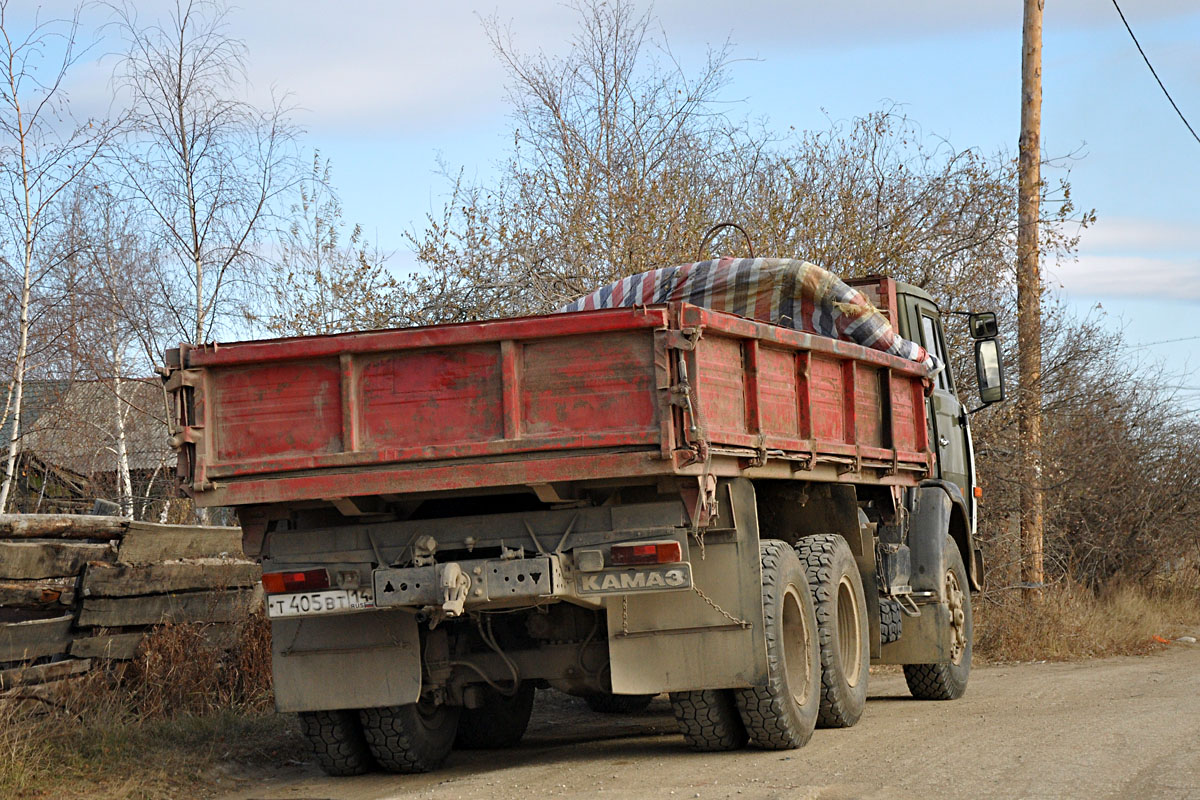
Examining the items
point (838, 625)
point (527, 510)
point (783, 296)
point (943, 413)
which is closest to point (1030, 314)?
point (943, 413)

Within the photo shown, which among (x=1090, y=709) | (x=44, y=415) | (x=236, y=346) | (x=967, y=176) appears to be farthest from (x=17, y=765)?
(x=967, y=176)

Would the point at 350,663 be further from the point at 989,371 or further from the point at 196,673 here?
the point at 989,371

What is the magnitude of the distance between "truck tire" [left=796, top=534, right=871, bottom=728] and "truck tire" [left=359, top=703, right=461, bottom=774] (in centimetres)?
213

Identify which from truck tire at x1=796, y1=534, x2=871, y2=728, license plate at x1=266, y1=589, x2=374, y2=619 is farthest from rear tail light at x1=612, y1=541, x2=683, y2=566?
truck tire at x1=796, y1=534, x2=871, y2=728

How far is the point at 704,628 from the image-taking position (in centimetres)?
638

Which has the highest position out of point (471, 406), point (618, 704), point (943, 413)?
point (943, 413)

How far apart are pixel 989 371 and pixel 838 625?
340 cm

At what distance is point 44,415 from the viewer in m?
13.7

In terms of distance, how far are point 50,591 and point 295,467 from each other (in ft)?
9.15

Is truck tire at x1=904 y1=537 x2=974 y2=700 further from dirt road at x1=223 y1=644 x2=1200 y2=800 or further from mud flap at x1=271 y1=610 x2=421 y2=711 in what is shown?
mud flap at x1=271 y1=610 x2=421 y2=711

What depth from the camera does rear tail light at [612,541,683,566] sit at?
5.93 m

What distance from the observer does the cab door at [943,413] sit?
33.3 feet

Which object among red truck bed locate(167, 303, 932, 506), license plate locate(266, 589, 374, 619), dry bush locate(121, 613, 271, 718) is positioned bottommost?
dry bush locate(121, 613, 271, 718)

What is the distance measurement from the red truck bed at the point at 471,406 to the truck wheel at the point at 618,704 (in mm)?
3760
